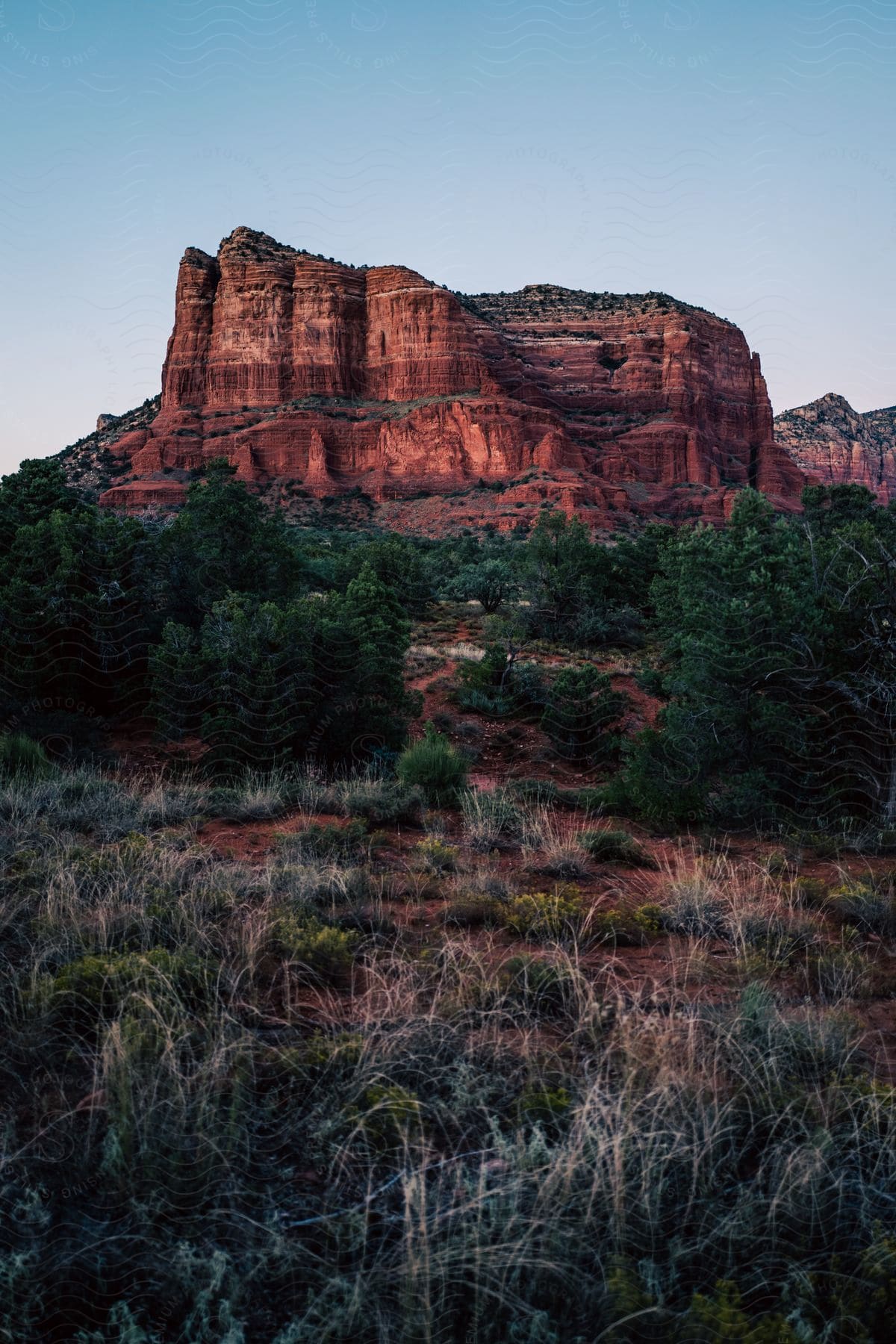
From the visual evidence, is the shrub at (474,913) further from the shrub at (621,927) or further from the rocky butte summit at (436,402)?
the rocky butte summit at (436,402)

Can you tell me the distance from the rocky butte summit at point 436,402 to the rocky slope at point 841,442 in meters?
21.1

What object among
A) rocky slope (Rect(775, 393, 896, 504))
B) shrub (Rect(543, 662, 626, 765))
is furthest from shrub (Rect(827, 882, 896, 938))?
rocky slope (Rect(775, 393, 896, 504))

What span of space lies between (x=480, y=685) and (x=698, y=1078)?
35.0 feet

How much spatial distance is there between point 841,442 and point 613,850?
117 meters

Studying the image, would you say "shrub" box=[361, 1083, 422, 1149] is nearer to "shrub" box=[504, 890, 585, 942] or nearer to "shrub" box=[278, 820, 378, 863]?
"shrub" box=[504, 890, 585, 942]

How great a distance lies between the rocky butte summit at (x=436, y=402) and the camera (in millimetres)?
62406

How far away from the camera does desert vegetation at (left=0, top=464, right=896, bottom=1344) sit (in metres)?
1.83

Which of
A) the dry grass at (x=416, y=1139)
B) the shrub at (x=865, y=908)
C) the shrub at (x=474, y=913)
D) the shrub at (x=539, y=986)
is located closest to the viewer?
the dry grass at (x=416, y=1139)

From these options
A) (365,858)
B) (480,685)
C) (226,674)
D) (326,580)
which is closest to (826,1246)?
(365,858)

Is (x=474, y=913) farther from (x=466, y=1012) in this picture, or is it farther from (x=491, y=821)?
(x=491, y=821)

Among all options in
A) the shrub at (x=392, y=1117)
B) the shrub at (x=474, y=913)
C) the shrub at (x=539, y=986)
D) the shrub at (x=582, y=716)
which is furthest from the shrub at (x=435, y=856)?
the shrub at (x=582, y=716)

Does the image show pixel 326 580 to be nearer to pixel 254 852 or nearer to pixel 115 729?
pixel 115 729

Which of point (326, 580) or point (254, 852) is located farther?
point (326, 580)

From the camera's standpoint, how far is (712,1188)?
214 centimetres
